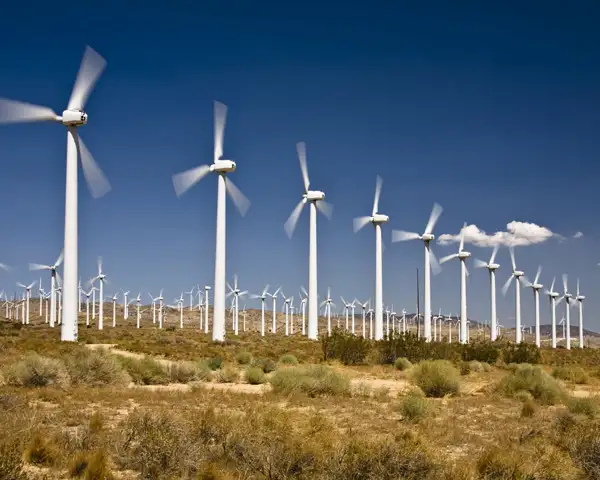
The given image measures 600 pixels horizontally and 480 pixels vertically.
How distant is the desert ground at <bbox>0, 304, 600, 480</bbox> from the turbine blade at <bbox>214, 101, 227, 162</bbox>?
95.8 feet

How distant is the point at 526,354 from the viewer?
163ft

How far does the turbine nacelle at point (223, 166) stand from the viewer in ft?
194

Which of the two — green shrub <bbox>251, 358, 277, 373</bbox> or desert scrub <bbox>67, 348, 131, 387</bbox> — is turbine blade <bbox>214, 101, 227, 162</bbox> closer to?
green shrub <bbox>251, 358, 277, 373</bbox>

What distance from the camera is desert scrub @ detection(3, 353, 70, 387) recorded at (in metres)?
23.8

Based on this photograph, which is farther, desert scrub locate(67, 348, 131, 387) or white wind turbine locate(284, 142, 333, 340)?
white wind turbine locate(284, 142, 333, 340)

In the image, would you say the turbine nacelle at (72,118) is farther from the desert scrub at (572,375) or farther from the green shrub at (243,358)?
the desert scrub at (572,375)

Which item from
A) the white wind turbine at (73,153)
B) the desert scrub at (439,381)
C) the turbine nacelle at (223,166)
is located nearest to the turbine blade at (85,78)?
the white wind turbine at (73,153)

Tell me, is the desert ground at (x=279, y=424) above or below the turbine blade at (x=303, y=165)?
below

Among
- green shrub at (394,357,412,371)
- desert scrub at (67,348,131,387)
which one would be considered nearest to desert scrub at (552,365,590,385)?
green shrub at (394,357,412,371)

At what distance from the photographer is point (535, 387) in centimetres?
2645

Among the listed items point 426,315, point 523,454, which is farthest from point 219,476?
point 426,315

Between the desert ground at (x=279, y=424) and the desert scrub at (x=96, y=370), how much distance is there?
0.06m

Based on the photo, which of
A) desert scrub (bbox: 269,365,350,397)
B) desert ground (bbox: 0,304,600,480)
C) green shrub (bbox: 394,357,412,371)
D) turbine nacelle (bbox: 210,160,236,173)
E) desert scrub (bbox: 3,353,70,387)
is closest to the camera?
desert ground (bbox: 0,304,600,480)

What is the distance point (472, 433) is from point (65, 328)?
1252 inches
